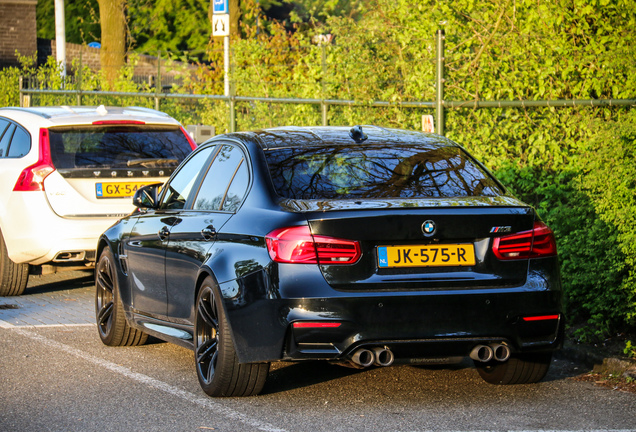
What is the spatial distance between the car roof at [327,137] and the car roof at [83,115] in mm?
4179

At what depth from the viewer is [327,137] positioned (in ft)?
22.6

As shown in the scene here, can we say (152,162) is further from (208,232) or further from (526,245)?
(526,245)

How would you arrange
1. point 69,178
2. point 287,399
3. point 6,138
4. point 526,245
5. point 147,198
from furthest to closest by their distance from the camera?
point 6,138
point 69,178
point 147,198
point 287,399
point 526,245

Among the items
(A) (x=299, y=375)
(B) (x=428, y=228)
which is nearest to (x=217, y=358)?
(A) (x=299, y=375)

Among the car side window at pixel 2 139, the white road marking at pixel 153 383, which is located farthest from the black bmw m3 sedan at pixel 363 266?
the car side window at pixel 2 139

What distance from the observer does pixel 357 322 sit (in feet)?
18.7

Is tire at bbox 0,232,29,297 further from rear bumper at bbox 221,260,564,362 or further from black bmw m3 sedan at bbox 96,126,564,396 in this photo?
rear bumper at bbox 221,260,564,362

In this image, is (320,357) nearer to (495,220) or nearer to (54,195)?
(495,220)

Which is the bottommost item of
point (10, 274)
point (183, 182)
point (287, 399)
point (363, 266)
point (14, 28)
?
point (10, 274)

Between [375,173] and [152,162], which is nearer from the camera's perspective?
[375,173]

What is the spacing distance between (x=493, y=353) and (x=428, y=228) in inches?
31.0

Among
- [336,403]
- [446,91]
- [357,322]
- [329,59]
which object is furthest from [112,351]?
[329,59]

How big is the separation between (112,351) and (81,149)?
130 inches

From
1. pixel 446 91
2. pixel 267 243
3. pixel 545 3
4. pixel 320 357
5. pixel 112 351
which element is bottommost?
pixel 112 351
